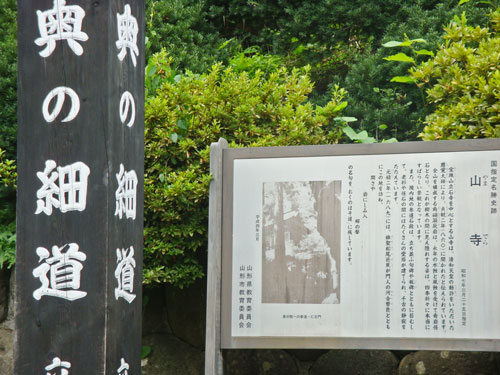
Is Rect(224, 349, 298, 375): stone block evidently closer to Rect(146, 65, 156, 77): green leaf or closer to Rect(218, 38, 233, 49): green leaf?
Rect(146, 65, 156, 77): green leaf

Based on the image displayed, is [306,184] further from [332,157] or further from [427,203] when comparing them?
[427,203]

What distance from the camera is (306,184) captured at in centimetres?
399

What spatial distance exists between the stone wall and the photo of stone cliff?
68 cm

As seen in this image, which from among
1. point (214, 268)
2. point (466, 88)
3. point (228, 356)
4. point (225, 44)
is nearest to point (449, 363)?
point (228, 356)

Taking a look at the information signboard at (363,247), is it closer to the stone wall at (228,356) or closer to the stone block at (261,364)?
the stone wall at (228,356)

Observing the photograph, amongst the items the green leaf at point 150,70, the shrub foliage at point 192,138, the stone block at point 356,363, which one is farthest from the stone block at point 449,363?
the green leaf at point 150,70

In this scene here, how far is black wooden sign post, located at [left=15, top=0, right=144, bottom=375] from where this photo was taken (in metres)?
2.89

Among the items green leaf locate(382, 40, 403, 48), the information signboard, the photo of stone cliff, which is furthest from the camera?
green leaf locate(382, 40, 403, 48)

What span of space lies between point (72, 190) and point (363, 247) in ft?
6.19

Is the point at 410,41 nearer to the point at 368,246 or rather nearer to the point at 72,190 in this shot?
the point at 368,246

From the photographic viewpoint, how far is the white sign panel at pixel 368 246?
12.0 feet

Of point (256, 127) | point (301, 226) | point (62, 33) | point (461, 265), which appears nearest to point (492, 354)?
point (461, 265)

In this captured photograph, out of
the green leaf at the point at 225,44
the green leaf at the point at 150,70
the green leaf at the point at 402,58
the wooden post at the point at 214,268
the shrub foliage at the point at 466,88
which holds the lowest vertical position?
the wooden post at the point at 214,268

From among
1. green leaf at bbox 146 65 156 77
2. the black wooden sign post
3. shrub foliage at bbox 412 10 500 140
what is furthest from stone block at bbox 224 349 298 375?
green leaf at bbox 146 65 156 77
